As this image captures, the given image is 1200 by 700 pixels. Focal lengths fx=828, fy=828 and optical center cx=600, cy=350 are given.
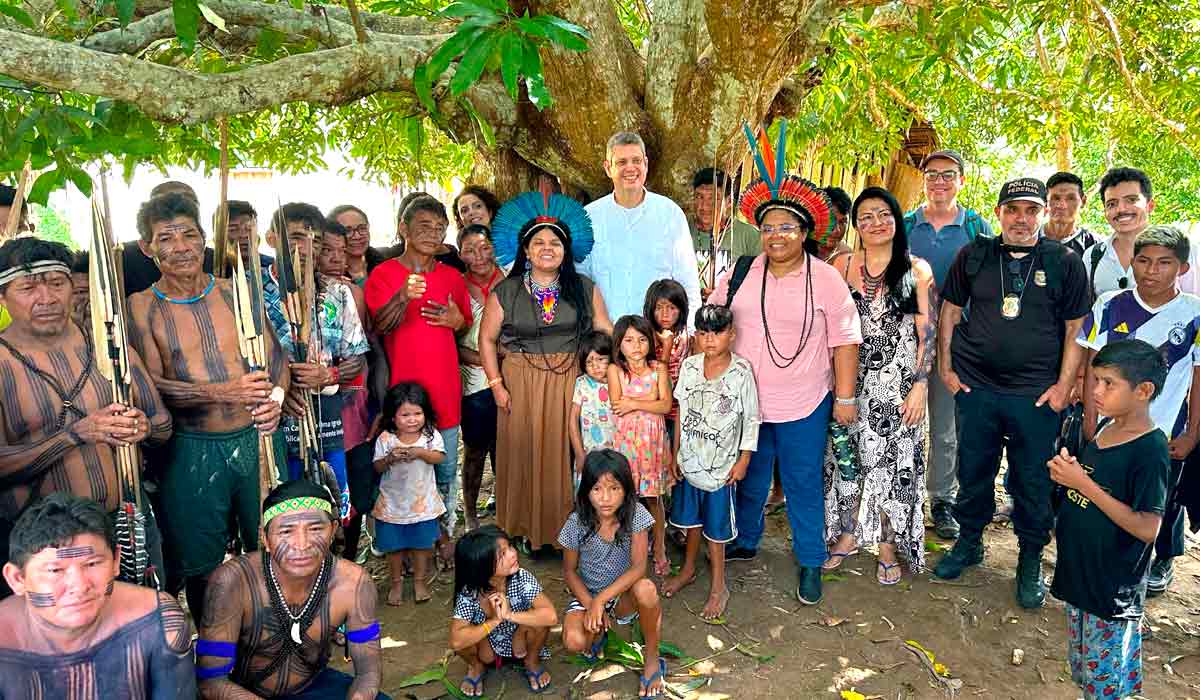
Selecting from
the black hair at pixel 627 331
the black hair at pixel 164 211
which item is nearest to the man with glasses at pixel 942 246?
the black hair at pixel 627 331

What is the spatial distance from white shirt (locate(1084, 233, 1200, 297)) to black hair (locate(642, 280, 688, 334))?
1.82 metres

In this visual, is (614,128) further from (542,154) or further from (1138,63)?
(1138,63)

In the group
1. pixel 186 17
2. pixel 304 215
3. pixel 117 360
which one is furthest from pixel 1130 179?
pixel 117 360

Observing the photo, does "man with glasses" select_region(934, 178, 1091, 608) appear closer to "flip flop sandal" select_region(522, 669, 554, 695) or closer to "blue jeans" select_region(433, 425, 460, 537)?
"flip flop sandal" select_region(522, 669, 554, 695)

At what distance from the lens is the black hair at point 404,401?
375 centimetres

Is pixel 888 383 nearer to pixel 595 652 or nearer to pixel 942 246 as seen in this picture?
pixel 942 246

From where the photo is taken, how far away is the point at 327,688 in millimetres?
2672

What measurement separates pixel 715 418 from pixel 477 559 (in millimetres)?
1246

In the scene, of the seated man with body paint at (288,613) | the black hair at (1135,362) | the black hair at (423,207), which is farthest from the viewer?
the black hair at (423,207)

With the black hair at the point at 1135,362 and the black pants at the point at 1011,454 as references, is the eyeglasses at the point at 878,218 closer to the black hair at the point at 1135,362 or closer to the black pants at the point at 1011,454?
the black pants at the point at 1011,454

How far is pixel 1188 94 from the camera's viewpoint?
A: 5023mm

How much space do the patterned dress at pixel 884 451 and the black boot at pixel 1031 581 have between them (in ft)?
1.43

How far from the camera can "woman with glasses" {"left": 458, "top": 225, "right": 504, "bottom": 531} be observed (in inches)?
168

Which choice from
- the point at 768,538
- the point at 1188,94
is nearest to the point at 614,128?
the point at 768,538
